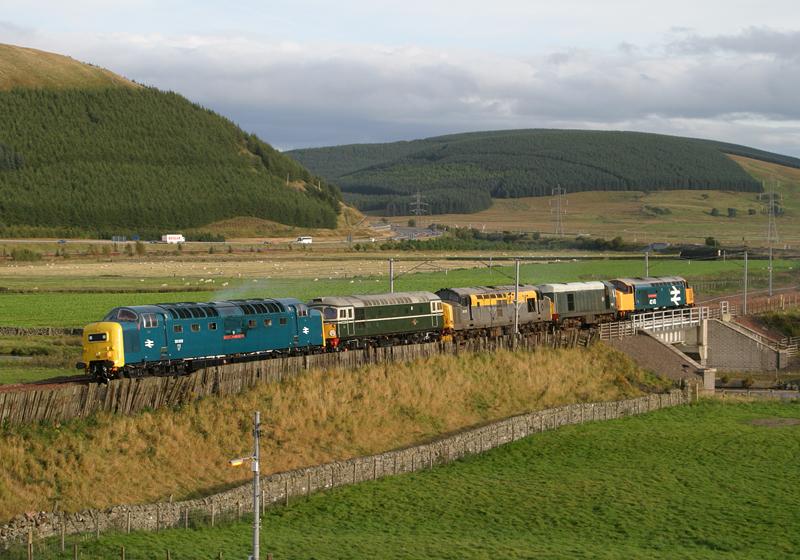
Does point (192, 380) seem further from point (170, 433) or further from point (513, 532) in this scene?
point (513, 532)

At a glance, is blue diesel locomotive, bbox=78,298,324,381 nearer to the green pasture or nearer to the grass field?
the grass field

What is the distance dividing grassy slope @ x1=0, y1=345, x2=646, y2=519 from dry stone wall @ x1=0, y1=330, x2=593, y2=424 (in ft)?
1.82

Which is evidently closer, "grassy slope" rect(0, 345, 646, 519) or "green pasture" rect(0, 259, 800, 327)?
"grassy slope" rect(0, 345, 646, 519)

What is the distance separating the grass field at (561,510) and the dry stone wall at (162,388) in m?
9.48

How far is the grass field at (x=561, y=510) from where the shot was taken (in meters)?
44.4

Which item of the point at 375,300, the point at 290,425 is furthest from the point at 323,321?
the point at 290,425

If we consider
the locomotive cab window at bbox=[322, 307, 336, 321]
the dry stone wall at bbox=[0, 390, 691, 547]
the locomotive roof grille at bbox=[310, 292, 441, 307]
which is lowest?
the dry stone wall at bbox=[0, 390, 691, 547]

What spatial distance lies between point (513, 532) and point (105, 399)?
20.1 m

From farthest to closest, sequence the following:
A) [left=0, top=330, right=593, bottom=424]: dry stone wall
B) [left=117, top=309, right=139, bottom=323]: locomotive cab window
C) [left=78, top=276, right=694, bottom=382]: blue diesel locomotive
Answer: [left=78, top=276, right=694, bottom=382]: blue diesel locomotive < [left=117, top=309, right=139, bottom=323]: locomotive cab window < [left=0, top=330, right=593, bottom=424]: dry stone wall

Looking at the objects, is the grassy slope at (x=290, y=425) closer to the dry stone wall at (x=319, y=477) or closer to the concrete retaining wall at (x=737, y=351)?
the dry stone wall at (x=319, y=477)

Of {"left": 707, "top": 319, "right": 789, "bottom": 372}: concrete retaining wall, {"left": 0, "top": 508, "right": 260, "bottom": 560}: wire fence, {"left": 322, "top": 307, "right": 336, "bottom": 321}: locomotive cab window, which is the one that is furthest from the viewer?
{"left": 707, "top": 319, "right": 789, "bottom": 372}: concrete retaining wall

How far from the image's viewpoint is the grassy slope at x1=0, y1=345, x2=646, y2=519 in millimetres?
48062

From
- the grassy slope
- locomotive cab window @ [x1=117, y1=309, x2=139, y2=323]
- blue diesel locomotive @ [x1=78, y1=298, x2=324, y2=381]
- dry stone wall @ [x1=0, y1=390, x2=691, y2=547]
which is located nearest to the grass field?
dry stone wall @ [x1=0, y1=390, x2=691, y2=547]

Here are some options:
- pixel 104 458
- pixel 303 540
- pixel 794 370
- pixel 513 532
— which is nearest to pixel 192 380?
pixel 104 458
